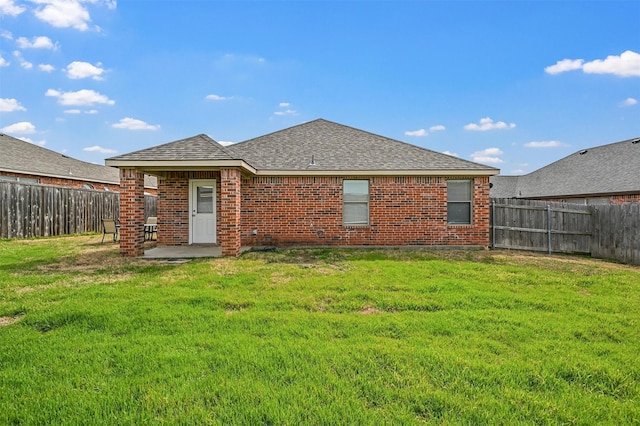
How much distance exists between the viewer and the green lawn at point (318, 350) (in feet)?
7.91

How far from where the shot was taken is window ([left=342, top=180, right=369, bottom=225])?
11.5 meters

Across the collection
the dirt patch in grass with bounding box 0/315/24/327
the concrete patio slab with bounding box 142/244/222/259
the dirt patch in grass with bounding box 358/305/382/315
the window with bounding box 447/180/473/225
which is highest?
the window with bounding box 447/180/473/225

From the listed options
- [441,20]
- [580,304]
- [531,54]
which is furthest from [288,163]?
[531,54]

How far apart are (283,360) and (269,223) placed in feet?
27.8

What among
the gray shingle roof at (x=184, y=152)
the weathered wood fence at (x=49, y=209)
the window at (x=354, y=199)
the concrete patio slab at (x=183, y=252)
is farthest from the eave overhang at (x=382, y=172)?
the weathered wood fence at (x=49, y=209)

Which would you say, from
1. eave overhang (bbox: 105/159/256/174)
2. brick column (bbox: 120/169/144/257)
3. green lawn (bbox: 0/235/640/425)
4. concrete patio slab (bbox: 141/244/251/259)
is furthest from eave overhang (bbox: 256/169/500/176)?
green lawn (bbox: 0/235/640/425)

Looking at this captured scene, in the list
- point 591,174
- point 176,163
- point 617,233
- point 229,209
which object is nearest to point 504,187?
point 591,174

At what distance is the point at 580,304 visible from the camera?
5.01 meters

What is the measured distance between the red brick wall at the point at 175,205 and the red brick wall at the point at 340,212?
1857mm

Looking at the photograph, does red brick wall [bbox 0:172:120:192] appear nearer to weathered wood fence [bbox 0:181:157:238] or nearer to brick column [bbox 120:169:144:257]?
weathered wood fence [bbox 0:181:157:238]

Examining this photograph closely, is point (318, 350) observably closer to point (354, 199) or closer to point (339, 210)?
point (339, 210)

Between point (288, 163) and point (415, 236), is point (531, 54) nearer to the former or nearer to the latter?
point (415, 236)

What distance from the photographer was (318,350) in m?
3.30

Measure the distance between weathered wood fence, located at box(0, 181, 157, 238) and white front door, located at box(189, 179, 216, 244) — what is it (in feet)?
27.0
